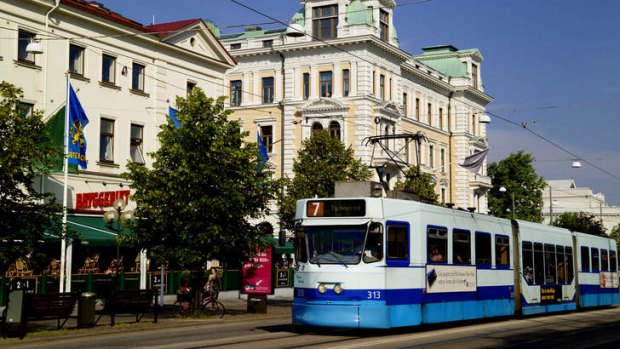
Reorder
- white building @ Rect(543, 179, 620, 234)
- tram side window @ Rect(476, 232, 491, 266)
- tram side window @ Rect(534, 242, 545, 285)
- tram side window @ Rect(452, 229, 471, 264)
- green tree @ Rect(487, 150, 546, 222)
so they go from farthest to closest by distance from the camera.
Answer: white building @ Rect(543, 179, 620, 234), green tree @ Rect(487, 150, 546, 222), tram side window @ Rect(534, 242, 545, 285), tram side window @ Rect(476, 232, 491, 266), tram side window @ Rect(452, 229, 471, 264)

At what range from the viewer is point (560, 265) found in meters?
29.3

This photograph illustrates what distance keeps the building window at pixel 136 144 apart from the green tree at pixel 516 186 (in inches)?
2317

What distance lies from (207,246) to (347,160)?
22.1 m

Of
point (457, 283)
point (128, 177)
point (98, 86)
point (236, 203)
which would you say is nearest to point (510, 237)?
point (457, 283)

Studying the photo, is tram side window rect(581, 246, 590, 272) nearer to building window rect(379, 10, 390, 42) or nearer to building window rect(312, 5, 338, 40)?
building window rect(312, 5, 338, 40)

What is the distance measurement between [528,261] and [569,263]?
4.04 m

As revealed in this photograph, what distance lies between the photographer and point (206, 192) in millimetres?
26562

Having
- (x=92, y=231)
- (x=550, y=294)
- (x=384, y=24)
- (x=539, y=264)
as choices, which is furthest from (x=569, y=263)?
(x=384, y=24)

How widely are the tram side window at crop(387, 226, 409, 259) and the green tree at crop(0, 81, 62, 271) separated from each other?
789 centimetres

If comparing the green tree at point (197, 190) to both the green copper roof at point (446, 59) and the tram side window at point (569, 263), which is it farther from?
the green copper roof at point (446, 59)

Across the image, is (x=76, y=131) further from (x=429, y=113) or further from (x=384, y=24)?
(x=429, y=113)

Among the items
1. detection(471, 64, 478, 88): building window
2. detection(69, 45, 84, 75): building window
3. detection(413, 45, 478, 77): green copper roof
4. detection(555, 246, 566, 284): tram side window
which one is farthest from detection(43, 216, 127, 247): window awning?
detection(471, 64, 478, 88): building window

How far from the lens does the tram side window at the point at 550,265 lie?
28.2 metres

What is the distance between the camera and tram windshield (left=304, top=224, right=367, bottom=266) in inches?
747
